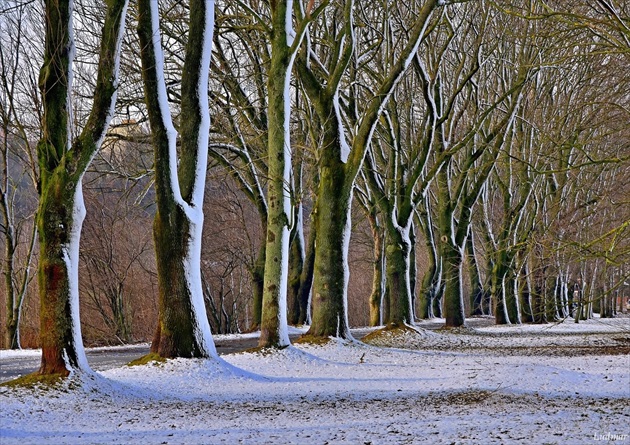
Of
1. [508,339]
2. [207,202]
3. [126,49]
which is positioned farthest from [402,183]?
[207,202]

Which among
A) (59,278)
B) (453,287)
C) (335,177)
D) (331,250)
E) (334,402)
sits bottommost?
(334,402)

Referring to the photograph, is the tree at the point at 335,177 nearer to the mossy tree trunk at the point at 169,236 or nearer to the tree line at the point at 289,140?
the tree line at the point at 289,140

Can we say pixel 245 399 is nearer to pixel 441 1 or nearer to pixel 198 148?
pixel 198 148

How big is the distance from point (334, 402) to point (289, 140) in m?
8.52

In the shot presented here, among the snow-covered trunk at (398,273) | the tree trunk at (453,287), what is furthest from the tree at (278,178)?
the tree trunk at (453,287)

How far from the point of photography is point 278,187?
14406 mm

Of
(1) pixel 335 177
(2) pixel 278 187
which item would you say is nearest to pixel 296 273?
(1) pixel 335 177

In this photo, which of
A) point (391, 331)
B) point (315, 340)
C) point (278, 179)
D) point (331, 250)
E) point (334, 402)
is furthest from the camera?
point (391, 331)

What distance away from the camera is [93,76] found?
19.8 m

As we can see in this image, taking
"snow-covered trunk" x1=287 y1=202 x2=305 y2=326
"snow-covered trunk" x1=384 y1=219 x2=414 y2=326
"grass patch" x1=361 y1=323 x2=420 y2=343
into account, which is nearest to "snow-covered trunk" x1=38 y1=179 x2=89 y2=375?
"grass patch" x1=361 y1=323 x2=420 y2=343

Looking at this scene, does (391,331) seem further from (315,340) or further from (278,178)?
(278,178)

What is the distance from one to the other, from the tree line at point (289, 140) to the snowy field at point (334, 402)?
880 mm

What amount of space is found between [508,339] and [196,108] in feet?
42.4

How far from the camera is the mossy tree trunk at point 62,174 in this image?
9.50 m
